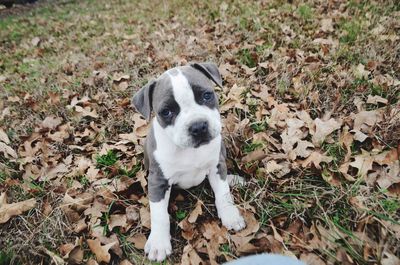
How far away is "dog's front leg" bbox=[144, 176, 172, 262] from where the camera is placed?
2945 millimetres

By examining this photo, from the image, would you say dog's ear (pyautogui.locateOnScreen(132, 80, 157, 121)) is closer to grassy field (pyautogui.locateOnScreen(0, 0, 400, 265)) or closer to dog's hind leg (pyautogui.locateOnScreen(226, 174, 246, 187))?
grassy field (pyautogui.locateOnScreen(0, 0, 400, 265))

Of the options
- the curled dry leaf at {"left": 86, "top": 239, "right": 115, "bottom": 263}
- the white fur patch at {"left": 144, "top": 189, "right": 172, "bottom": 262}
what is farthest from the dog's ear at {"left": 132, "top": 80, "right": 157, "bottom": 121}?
the curled dry leaf at {"left": 86, "top": 239, "right": 115, "bottom": 263}

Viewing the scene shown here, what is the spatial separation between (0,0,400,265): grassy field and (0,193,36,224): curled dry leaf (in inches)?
1.2

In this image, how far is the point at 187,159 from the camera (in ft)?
9.87

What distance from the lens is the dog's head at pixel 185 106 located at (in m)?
2.71

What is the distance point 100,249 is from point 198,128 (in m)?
1.34

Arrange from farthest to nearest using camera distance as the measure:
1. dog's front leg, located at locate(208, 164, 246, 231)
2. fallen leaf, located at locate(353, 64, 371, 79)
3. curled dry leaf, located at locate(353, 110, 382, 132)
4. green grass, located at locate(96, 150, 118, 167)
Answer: fallen leaf, located at locate(353, 64, 371, 79)
green grass, located at locate(96, 150, 118, 167)
curled dry leaf, located at locate(353, 110, 382, 132)
dog's front leg, located at locate(208, 164, 246, 231)

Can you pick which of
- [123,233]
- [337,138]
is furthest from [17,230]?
[337,138]

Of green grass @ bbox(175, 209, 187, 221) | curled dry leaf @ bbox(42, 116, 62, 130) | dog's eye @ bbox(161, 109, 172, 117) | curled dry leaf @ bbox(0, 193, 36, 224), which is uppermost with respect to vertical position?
dog's eye @ bbox(161, 109, 172, 117)

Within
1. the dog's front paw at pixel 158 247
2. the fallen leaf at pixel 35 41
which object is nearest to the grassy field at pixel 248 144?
the dog's front paw at pixel 158 247

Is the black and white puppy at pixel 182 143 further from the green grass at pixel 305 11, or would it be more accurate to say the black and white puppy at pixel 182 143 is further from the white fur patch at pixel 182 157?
the green grass at pixel 305 11

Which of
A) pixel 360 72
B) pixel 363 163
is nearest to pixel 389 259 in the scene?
pixel 363 163

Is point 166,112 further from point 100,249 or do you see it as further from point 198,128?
point 100,249

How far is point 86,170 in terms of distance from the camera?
394 cm
